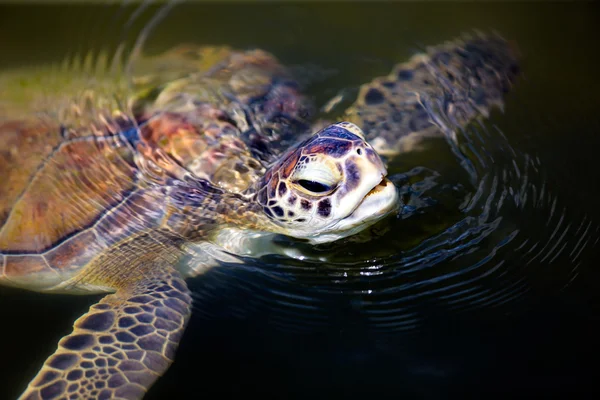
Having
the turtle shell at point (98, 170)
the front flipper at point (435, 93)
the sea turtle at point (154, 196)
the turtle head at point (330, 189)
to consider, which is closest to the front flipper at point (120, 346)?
the sea turtle at point (154, 196)

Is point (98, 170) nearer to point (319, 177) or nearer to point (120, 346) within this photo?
point (120, 346)

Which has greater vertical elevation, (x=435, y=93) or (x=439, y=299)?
(x=435, y=93)

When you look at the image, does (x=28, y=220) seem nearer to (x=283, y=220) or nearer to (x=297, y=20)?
(x=283, y=220)

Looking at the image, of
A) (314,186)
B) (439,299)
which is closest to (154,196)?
(314,186)

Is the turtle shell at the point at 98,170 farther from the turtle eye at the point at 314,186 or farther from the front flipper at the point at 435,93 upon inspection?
the front flipper at the point at 435,93

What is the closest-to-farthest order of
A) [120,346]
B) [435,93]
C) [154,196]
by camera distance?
[120,346]
[154,196]
[435,93]

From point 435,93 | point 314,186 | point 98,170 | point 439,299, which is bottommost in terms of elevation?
point 98,170

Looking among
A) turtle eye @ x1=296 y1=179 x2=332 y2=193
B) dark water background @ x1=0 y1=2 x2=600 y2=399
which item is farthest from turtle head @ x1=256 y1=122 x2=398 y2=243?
dark water background @ x1=0 y1=2 x2=600 y2=399
